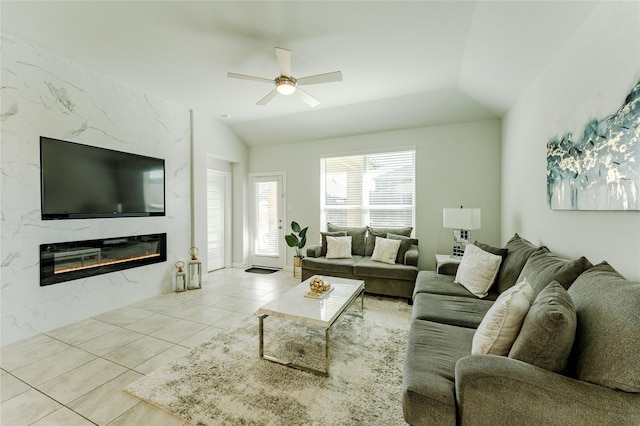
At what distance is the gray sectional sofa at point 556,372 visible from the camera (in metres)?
0.97

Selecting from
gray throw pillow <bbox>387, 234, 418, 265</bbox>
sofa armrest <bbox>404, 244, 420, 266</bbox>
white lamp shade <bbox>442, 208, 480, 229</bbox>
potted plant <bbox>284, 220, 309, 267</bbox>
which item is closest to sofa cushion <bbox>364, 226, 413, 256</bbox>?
gray throw pillow <bbox>387, 234, 418, 265</bbox>

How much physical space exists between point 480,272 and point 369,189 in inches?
105

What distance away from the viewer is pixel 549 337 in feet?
3.57

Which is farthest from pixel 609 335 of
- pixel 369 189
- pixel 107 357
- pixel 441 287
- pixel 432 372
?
pixel 369 189

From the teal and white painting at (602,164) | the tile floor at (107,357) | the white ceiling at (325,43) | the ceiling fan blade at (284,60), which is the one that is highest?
the white ceiling at (325,43)

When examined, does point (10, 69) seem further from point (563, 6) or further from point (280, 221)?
point (563, 6)

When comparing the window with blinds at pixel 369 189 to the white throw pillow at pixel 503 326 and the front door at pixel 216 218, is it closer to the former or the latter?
the front door at pixel 216 218

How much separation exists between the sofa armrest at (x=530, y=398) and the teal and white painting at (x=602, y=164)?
101 centimetres

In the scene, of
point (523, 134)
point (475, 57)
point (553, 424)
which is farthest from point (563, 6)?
point (553, 424)

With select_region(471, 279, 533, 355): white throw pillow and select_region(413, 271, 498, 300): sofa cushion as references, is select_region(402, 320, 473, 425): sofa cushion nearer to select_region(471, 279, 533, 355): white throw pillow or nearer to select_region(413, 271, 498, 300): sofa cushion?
select_region(471, 279, 533, 355): white throw pillow

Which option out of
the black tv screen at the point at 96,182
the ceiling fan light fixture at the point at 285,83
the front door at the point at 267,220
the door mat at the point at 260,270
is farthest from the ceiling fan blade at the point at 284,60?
the door mat at the point at 260,270

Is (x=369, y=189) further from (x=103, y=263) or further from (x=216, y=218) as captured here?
(x=103, y=263)

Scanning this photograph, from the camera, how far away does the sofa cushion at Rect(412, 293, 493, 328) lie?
6.63ft

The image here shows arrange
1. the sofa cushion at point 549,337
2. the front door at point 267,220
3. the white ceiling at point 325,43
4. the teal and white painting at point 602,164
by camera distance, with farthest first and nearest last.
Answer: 1. the front door at point 267,220
2. the white ceiling at point 325,43
3. the teal and white painting at point 602,164
4. the sofa cushion at point 549,337
